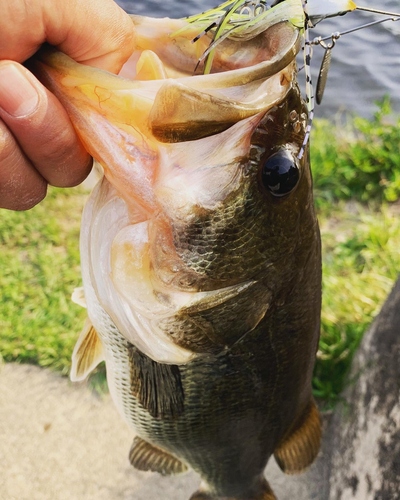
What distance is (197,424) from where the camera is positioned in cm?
160

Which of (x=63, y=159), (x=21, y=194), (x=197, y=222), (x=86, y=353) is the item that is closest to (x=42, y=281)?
(x=86, y=353)

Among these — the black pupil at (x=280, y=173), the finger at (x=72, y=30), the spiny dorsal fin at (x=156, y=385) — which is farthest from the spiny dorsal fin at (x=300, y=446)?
the finger at (x=72, y=30)

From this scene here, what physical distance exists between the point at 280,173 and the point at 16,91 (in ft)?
1.83

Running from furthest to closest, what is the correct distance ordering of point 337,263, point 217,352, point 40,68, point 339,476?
point 337,263
point 339,476
point 217,352
point 40,68

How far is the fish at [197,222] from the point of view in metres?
0.96

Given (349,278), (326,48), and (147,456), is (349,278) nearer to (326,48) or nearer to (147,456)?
(147,456)

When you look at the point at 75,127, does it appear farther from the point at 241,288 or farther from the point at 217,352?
the point at 217,352

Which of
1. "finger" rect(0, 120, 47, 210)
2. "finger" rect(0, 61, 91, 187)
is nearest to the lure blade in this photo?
"finger" rect(0, 61, 91, 187)

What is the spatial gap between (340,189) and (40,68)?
381cm

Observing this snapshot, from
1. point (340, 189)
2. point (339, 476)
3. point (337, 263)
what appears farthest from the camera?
point (340, 189)

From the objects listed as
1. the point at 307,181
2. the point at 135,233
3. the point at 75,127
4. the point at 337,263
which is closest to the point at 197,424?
the point at 135,233

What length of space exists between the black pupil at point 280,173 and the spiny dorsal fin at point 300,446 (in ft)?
3.36

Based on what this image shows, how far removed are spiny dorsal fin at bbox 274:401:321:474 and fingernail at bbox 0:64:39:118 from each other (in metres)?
1.40

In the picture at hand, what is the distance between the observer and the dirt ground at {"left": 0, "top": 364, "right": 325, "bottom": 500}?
2.79 meters
